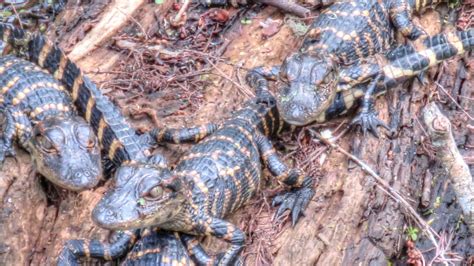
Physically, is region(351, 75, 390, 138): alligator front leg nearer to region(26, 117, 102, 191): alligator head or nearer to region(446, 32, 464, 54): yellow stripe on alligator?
region(446, 32, 464, 54): yellow stripe on alligator

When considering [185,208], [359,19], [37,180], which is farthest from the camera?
[359,19]

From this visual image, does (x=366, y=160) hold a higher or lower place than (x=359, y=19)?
lower

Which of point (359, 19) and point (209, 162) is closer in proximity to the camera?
point (209, 162)

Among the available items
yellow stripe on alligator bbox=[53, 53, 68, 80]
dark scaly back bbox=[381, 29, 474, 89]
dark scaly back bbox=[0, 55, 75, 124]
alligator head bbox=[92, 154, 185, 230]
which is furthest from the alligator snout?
dark scaly back bbox=[381, 29, 474, 89]

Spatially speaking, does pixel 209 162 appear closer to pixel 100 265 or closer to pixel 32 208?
pixel 100 265

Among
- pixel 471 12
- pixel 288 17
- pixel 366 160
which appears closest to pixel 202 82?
pixel 288 17

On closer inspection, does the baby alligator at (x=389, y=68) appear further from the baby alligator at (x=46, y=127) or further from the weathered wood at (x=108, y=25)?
the weathered wood at (x=108, y=25)
